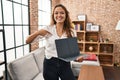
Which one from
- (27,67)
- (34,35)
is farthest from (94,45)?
(34,35)

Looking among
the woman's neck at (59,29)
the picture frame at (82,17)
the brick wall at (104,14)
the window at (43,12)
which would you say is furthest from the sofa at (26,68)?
the brick wall at (104,14)

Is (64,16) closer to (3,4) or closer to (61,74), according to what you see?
(61,74)

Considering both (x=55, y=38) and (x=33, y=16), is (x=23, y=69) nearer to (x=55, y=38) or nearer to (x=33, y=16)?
(x=55, y=38)

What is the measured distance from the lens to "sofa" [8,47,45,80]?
88.6 inches

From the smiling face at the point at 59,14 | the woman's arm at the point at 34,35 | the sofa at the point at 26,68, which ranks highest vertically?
the smiling face at the point at 59,14

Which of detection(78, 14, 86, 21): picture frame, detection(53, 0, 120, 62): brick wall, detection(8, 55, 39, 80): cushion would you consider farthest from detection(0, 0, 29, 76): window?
detection(53, 0, 120, 62): brick wall

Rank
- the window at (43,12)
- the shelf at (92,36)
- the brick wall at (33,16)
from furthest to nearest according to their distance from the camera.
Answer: the shelf at (92,36) → the window at (43,12) → the brick wall at (33,16)

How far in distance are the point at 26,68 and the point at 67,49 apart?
122 cm

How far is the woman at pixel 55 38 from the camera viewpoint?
5.41 ft

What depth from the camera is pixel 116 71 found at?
15.7 feet

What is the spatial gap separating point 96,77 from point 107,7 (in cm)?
359

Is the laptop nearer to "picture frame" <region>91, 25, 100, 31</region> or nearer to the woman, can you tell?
the woman

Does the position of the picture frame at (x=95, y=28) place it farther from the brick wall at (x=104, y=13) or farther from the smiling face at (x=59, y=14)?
the smiling face at (x=59, y=14)

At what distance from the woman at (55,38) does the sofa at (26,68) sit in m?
0.75
